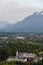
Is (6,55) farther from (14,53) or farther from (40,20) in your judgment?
(40,20)

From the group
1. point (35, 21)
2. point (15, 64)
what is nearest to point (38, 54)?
point (15, 64)

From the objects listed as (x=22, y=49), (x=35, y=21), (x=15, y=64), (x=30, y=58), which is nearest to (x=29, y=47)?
(x=22, y=49)

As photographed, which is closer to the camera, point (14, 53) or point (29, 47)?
point (14, 53)

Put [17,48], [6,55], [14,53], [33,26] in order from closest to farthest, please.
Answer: [6,55], [14,53], [17,48], [33,26]

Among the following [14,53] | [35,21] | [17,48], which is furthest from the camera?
[35,21]

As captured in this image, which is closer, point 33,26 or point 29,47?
point 29,47

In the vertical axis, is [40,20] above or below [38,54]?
above

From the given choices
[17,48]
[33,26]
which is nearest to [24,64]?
[17,48]

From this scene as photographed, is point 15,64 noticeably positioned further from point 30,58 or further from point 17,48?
point 17,48

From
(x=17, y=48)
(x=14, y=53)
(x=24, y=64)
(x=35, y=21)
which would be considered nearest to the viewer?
(x=24, y=64)

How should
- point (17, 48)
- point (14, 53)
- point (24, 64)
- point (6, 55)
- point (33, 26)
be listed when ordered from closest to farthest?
point (24, 64) < point (6, 55) < point (14, 53) < point (17, 48) < point (33, 26)
